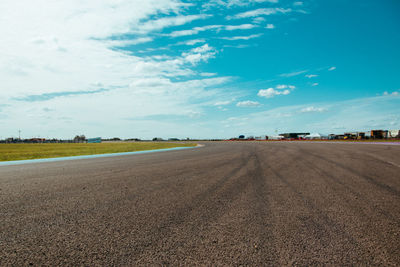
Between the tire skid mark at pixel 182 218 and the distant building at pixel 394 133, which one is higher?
the distant building at pixel 394 133

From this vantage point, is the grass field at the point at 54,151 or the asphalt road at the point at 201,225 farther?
the grass field at the point at 54,151

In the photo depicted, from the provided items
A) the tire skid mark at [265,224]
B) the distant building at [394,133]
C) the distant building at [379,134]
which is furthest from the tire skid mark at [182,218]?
the distant building at [379,134]

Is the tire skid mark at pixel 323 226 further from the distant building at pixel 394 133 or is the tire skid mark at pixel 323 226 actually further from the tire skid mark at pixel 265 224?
the distant building at pixel 394 133

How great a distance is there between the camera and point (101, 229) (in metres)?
3.29

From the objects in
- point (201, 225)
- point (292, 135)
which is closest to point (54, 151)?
point (201, 225)

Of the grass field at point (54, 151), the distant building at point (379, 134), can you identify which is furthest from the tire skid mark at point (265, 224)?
the distant building at point (379, 134)

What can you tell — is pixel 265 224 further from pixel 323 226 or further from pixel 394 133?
pixel 394 133

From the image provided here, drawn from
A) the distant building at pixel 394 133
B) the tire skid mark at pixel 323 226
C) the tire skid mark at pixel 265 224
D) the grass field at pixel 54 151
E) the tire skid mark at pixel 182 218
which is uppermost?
the distant building at pixel 394 133

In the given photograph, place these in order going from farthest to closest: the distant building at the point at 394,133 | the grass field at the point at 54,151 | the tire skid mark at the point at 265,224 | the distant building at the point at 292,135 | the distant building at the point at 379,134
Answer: the distant building at the point at 292,135
the distant building at the point at 379,134
the distant building at the point at 394,133
the grass field at the point at 54,151
the tire skid mark at the point at 265,224

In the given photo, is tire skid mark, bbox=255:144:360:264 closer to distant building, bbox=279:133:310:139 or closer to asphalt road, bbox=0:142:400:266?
asphalt road, bbox=0:142:400:266

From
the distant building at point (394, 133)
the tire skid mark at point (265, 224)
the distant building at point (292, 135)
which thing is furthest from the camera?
the distant building at point (292, 135)

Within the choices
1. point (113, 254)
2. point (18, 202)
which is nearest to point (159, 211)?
point (113, 254)

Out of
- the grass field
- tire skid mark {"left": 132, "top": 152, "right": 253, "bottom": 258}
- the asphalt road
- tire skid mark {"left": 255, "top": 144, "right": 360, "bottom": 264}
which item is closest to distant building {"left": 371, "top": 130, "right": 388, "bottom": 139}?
the grass field

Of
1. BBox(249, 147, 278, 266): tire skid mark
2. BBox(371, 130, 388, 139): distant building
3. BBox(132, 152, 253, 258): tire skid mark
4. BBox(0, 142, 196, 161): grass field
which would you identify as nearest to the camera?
BBox(249, 147, 278, 266): tire skid mark
